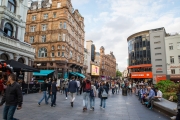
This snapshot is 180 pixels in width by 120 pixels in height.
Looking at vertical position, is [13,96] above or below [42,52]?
below

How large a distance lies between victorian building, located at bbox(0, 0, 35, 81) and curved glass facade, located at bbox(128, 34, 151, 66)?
32.2 meters

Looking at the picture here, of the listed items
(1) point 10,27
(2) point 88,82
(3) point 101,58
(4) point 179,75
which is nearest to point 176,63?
(4) point 179,75

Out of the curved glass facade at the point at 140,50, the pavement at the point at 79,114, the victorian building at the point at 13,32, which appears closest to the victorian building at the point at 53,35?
the victorian building at the point at 13,32

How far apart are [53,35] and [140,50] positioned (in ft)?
87.6

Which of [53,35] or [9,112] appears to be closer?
[9,112]

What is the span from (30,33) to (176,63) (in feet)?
118

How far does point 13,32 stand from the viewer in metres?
20.6

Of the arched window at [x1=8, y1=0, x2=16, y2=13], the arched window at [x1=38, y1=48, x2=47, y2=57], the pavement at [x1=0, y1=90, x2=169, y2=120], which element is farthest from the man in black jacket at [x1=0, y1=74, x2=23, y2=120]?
the arched window at [x1=38, y1=48, x2=47, y2=57]

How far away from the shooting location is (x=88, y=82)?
826 centimetres

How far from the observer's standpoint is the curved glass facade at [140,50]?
41.3 m

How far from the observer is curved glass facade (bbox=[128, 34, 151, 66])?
41.3 m

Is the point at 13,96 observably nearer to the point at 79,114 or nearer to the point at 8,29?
the point at 79,114

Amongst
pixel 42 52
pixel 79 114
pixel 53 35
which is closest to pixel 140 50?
pixel 53 35

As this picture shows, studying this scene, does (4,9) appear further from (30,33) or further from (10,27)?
(30,33)
